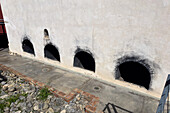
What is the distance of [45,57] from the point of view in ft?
27.9

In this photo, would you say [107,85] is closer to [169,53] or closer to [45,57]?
[169,53]

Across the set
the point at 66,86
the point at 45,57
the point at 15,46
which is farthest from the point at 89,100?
the point at 15,46

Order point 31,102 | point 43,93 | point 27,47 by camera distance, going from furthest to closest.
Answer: point 27,47, point 43,93, point 31,102

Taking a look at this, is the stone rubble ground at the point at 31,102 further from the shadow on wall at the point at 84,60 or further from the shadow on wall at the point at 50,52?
the shadow on wall at the point at 50,52

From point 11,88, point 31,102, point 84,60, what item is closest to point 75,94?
point 31,102

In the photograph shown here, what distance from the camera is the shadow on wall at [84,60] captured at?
700cm

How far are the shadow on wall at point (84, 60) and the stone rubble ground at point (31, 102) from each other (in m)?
2.75

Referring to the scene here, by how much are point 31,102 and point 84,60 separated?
405cm

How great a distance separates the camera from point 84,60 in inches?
291

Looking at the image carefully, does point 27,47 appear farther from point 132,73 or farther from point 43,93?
point 132,73

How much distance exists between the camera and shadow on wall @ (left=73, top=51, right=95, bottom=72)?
276 inches

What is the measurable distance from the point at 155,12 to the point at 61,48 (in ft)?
17.7

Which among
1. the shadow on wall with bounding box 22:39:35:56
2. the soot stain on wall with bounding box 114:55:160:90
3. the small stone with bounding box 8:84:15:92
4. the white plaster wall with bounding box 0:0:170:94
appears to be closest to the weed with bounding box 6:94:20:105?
the small stone with bounding box 8:84:15:92

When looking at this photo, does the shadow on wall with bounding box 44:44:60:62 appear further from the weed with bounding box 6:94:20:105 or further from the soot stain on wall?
the soot stain on wall
